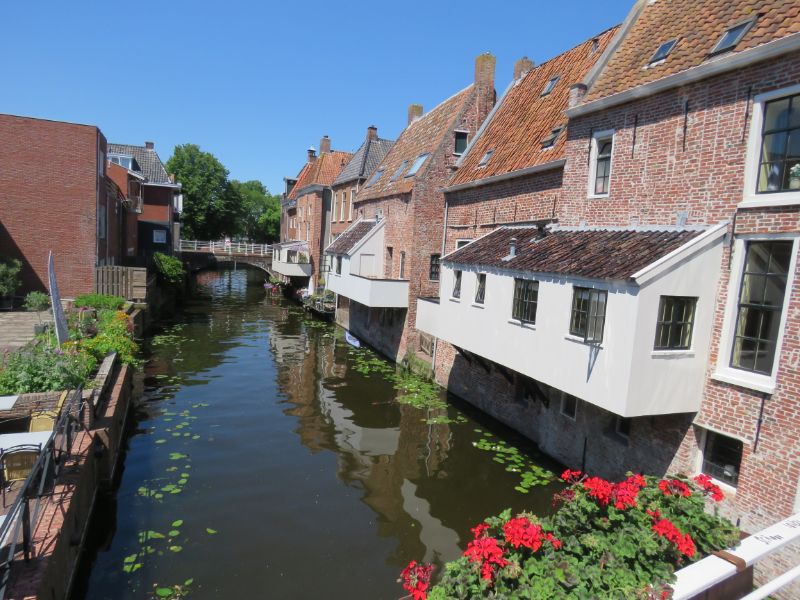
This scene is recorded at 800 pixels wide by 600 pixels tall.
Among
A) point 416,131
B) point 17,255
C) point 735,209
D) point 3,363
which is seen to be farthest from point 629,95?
point 17,255

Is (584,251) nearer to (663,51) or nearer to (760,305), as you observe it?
(760,305)

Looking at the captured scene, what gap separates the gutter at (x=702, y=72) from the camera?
747cm

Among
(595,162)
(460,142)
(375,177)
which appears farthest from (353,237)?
(595,162)

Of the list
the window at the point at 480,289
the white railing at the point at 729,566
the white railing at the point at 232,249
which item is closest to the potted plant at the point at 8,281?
the window at the point at 480,289

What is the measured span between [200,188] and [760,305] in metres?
64.9

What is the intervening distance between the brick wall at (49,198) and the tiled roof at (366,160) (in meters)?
14.6

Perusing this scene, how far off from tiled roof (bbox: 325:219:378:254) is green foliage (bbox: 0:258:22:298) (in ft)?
46.3

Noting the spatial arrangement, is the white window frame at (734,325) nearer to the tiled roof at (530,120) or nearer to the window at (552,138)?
the tiled roof at (530,120)

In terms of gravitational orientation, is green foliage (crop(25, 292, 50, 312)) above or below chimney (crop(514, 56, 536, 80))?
below

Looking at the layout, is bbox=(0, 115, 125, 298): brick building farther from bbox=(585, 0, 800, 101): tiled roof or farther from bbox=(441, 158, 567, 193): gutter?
bbox=(585, 0, 800, 101): tiled roof

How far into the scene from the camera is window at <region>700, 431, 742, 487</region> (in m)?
8.35

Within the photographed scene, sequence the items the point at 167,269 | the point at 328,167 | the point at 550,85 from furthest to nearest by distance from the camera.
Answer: the point at 328,167, the point at 167,269, the point at 550,85

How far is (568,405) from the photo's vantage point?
1218cm

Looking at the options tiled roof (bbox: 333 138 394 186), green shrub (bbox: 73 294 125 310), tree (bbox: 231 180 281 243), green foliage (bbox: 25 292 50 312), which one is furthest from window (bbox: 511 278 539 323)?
tree (bbox: 231 180 281 243)
